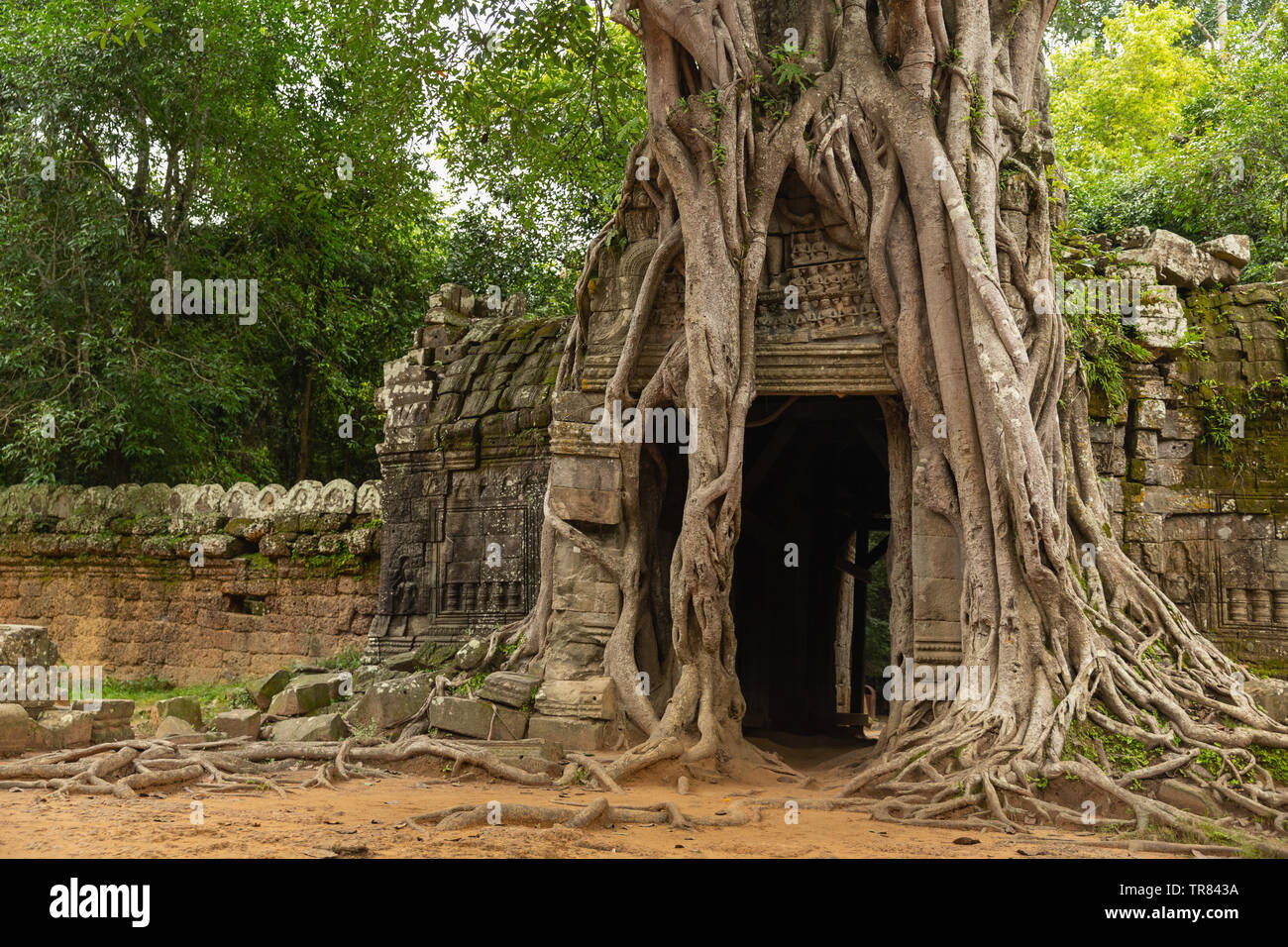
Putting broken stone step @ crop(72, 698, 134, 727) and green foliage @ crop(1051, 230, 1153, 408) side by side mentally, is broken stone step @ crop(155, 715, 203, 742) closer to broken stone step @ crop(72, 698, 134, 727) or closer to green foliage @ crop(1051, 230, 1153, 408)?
broken stone step @ crop(72, 698, 134, 727)

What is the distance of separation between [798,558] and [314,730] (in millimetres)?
4725

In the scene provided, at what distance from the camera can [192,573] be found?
34.5ft

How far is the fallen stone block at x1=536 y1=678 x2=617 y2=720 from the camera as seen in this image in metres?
6.26

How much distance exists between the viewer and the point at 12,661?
21.8 feet

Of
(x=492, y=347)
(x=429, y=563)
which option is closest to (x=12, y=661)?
(x=429, y=563)

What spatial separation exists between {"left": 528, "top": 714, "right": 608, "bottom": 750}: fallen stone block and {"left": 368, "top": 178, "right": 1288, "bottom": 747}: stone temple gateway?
0.4 inches

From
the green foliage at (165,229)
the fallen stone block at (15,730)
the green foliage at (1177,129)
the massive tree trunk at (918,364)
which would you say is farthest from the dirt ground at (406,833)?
the green foliage at (1177,129)

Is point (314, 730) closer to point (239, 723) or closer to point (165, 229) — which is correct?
point (239, 723)

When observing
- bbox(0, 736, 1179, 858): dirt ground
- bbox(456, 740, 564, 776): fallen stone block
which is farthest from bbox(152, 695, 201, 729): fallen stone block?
bbox(456, 740, 564, 776): fallen stone block

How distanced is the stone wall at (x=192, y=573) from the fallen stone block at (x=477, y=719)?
3064 mm

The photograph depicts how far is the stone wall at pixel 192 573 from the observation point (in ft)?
31.7

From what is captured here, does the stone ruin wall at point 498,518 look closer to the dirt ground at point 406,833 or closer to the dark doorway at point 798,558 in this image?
the dirt ground at point 406,833

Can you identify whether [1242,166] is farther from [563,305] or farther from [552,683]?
[552,683]

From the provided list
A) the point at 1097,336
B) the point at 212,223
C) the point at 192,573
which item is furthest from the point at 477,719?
the point at 212,223
